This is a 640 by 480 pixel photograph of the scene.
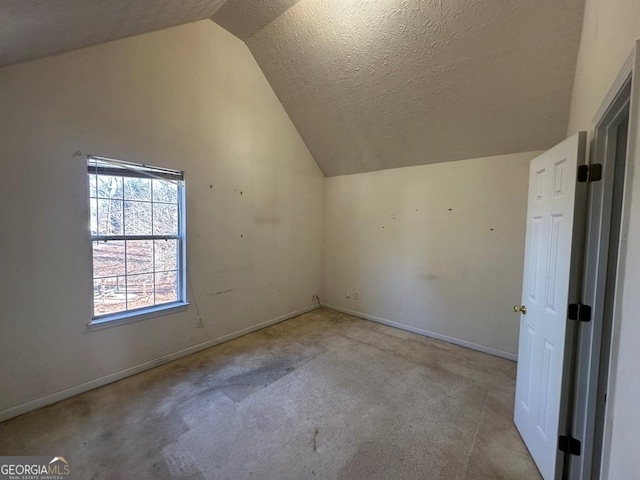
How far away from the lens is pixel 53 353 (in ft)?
7.34

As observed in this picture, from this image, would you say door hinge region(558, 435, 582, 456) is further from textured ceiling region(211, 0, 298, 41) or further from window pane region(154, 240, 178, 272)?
textured ceiling region(211, 0, 298, 41)

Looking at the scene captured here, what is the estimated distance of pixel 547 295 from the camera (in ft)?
5.49

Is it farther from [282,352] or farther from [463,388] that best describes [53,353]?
[463,388]

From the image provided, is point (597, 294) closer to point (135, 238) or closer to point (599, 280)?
point (599, 280)

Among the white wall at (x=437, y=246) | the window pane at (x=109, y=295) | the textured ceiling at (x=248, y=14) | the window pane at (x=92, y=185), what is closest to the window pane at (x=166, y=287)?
the window pane at (x=109, y=295)

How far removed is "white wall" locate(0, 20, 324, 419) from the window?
0.11 meters

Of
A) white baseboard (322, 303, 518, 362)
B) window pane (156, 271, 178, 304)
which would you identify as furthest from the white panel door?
window pane (156, 271, 178, 304)

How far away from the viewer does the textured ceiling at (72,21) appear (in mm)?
1322

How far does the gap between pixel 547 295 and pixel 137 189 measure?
11.1 ft

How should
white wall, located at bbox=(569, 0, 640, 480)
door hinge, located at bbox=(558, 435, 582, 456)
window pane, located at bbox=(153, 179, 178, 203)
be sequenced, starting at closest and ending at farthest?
white wall, located at bbox=(569, 0, 640, 480), door hinge, located at bbox=(558, 435, 582, 456), window pane, located at bbox=(153, 179, 178, 203)

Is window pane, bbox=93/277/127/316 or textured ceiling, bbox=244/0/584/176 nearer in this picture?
textured ceiling, bbox=244/0/584/176

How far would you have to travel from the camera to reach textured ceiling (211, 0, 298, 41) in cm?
268

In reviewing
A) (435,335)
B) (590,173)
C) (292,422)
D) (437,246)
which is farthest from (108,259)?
(435,335)

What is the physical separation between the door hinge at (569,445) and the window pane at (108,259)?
3.45m
